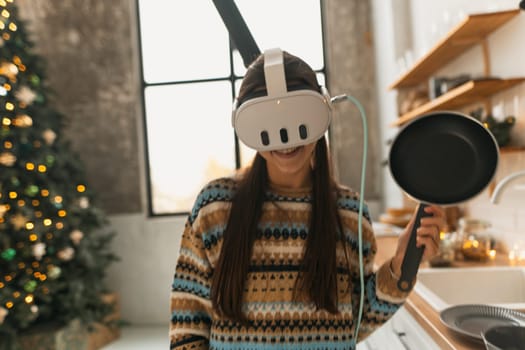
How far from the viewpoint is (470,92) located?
1650 mm

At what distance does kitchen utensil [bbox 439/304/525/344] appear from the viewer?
911 mm

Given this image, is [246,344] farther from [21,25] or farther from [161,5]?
[161,5]

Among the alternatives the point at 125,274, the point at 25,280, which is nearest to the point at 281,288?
the point at 25,280

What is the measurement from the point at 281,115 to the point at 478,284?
1.15 meters

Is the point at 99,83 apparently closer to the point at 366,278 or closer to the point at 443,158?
the point at 366,278

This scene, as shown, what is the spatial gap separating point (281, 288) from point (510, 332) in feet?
1.43

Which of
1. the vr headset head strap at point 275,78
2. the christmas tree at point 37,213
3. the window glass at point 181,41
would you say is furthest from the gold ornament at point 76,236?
the vr headset head strap at point 275,78

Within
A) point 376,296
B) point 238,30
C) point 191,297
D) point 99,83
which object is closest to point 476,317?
point 376,296

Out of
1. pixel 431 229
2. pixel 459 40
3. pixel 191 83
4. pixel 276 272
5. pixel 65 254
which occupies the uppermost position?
pixel 191 83

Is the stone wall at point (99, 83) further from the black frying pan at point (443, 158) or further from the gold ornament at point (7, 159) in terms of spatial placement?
the black frying pan at point (443, 158)

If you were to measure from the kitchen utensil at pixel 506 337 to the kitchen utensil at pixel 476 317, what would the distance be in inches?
8.3

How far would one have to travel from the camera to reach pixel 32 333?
8.39ft

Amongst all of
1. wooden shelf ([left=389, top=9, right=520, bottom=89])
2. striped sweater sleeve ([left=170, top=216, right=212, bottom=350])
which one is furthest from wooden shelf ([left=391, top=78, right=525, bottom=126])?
striped sweater sleeve ([left=170, top=216, right=212, bottom=350])

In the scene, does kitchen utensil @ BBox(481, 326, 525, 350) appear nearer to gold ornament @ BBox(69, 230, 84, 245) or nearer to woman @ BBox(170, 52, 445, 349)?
woman @ BBox(170, 52, 445, 349)
